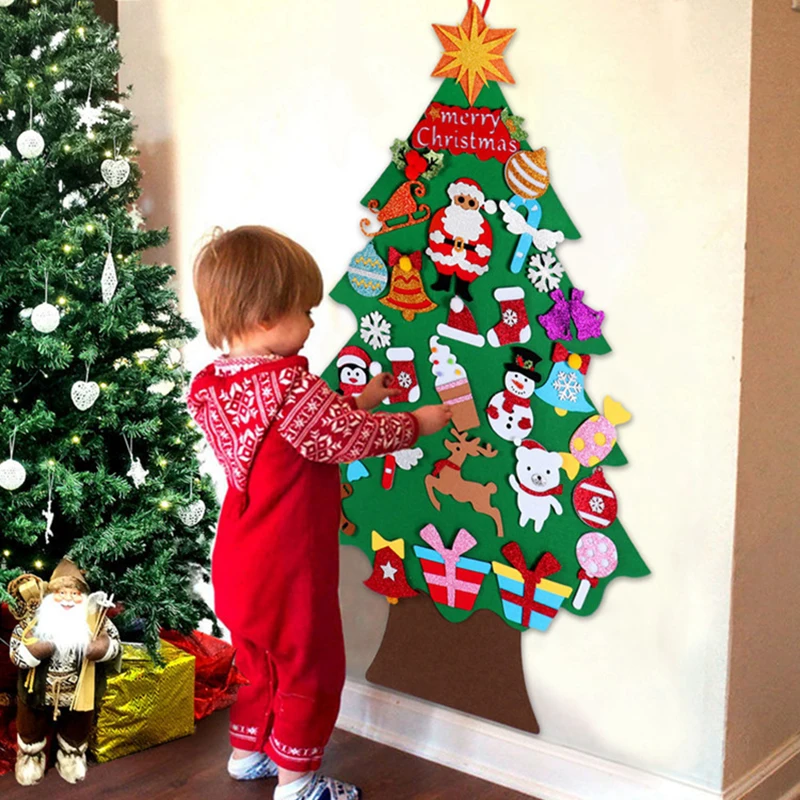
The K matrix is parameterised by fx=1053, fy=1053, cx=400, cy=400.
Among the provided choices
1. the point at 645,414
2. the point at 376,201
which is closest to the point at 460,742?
the point at 645,414

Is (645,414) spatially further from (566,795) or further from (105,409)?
(105,409)

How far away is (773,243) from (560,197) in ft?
1.43

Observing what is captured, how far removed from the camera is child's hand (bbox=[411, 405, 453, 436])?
7.11ft

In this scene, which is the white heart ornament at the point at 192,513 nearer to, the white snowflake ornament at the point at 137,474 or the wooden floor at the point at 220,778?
the white snowflake ornament at the point at 137,474

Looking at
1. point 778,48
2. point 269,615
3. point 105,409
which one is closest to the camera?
point 778,48

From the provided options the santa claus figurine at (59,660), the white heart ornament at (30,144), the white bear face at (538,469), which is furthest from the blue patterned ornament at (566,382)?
the white heart ornament at (30,144)

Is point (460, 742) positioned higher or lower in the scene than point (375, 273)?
lower

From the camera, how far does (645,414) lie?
2133mm

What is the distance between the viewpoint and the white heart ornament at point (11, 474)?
2.28 metres

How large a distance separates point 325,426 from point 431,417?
0.80 ft

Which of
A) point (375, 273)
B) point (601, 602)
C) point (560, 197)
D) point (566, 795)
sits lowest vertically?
point (566, 795)

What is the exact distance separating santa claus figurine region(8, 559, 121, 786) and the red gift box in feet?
1.37

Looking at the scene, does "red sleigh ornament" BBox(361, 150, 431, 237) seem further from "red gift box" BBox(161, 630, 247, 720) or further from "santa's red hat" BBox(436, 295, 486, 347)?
"red gift box" BBox(161, 630, 247, 720)

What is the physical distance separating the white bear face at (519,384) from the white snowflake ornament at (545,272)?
0.19 metres
